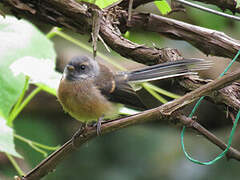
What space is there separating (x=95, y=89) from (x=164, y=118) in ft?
3.70

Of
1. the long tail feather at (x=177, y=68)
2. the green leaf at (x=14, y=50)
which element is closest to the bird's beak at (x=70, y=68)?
the green leaf at (x=14, y=50)

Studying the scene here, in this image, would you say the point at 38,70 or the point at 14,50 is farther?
the point at 38,70

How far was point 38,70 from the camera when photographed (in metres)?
2.46

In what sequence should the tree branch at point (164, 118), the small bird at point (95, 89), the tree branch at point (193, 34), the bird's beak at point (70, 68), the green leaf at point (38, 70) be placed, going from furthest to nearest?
the bird's beak at point (70, 68), the small bird at point (95, 89), the green leaf at point (38, 70), the tree branch at point (193, 34), the tree branch at point (164, 118)

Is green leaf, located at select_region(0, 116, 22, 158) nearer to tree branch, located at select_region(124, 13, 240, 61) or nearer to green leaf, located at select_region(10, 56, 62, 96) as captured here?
green leaf, located at select_region(10, 56, 62, 96)

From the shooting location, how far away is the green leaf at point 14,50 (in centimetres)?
228

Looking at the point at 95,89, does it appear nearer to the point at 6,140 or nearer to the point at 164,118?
the point at 6,140

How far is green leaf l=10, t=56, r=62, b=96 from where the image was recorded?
2.34 metres

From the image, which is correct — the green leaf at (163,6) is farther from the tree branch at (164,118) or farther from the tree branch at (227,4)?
the tree branch at (164,118)

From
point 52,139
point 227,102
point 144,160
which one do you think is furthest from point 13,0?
point 144,160

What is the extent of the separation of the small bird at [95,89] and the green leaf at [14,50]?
339mm

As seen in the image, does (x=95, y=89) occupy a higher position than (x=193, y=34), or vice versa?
(x=193, y=34)

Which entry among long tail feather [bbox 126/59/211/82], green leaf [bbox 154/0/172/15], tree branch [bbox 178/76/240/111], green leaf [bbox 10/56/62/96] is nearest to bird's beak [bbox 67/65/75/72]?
green leaf [bbox 10/56/62/96]

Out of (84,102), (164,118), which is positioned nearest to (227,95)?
(164,118)
